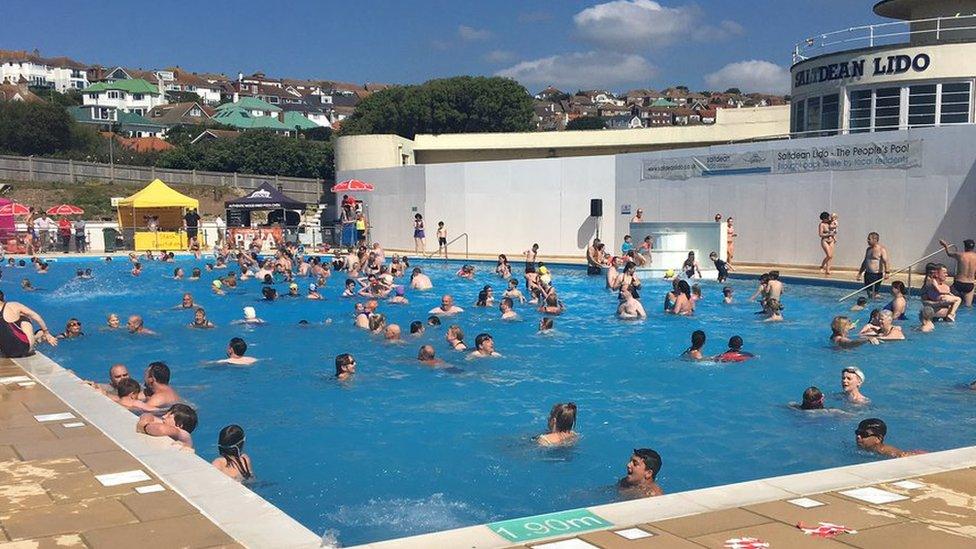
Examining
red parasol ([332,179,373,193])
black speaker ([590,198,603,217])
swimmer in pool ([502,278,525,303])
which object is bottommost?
swimmer in pool ([502,278,525,303])

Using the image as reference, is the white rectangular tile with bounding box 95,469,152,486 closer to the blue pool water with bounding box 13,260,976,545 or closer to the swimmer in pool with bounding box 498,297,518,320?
the blue pool water with bounding box 13,260,976,545

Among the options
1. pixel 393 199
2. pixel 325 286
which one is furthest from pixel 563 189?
pixel 325 286

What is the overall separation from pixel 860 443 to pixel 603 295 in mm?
11408

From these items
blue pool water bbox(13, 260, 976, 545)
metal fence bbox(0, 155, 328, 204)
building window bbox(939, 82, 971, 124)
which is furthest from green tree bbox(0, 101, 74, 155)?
building window bbox(939, 82, 971, 124)

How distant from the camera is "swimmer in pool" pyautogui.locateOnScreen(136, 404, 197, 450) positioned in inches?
258

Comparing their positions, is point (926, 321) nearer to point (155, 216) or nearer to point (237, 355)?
point (237, 355)

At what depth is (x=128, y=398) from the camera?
346 inches

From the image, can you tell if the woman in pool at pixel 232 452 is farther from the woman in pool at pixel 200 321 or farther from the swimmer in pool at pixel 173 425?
the woman in pool at pixel 200 321

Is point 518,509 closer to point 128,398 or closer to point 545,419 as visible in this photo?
point 545,419

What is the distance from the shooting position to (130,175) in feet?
158

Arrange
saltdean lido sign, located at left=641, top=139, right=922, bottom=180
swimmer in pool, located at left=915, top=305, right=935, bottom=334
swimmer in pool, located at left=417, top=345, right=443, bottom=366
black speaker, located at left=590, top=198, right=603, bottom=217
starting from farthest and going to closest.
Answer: black speaker, located at left=590, top=198, right=603, bottom=217 < saltdean lido sign, located at left=641, top=139, right=922, bottom=180 < swimmer in pool, located at left=915, top=305, right=935, bottom=334 < swimmer in pool, located at left=417, top=345, right=443, bottom=366

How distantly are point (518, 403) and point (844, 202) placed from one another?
1392cm

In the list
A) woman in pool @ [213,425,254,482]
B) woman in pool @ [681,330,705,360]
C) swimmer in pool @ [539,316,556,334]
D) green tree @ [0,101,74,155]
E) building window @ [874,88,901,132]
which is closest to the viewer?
woman in pool @ [213,425,254,482]

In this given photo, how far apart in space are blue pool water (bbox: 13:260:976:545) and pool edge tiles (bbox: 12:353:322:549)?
1142 mm
